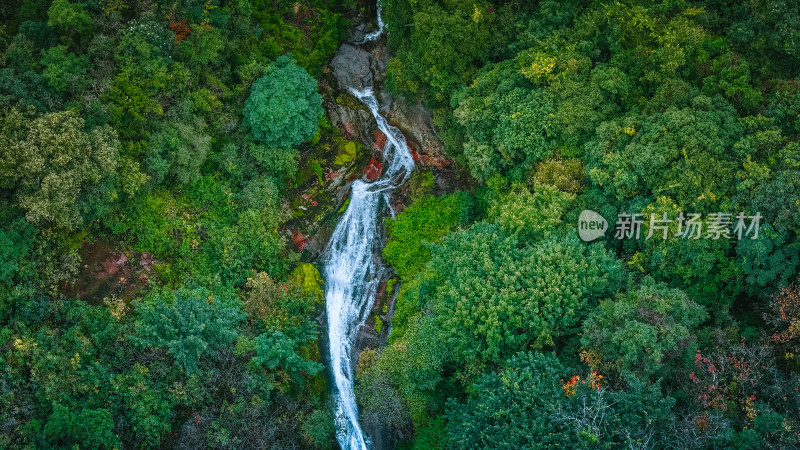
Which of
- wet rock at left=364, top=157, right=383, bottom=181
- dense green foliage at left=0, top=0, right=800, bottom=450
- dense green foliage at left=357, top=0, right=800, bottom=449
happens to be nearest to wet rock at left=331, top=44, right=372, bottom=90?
dense green foliage at left=0, top=0, right=800, bottom=450

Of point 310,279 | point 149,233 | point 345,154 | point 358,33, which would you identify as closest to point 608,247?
point 310,279

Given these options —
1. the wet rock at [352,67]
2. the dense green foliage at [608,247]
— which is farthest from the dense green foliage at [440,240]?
the wet rock at [352,67]

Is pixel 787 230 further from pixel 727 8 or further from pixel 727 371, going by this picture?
pixel 727 8

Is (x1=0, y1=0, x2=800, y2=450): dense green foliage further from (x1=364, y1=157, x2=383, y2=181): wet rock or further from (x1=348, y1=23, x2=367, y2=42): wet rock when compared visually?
(x1=348, y1=23, x2=367, y2=42): wet rock

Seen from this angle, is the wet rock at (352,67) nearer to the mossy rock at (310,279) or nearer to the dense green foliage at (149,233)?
the dense green foliage at (149,233)

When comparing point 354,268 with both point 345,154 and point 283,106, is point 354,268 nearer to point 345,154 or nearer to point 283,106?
point 345,154

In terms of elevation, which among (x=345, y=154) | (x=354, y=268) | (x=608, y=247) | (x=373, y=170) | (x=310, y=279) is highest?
(x=608, y=247)
